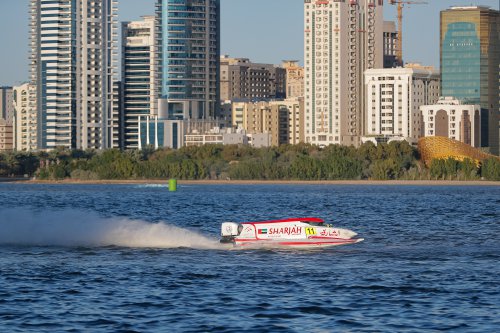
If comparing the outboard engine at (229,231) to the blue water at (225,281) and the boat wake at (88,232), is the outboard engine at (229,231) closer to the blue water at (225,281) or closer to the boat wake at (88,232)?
the blue water at (225,281)

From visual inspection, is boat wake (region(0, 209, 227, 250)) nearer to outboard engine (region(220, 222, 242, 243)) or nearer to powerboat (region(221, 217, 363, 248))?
outboard engine (region(220, 222, 242, 243))

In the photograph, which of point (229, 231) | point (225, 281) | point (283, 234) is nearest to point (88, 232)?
point (229, 231)

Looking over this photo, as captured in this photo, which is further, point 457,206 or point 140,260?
point 457,206

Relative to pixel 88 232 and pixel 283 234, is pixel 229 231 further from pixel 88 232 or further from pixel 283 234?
pixel 88 232

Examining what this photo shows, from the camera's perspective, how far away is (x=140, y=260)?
2466 inches

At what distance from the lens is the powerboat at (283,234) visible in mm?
65688

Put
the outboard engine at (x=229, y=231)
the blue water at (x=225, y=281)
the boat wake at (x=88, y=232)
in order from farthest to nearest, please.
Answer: the boat wake at (x=88, y=232) < the outboard engine at (x=229, y=231) < the blue water at (x=225, y=281)

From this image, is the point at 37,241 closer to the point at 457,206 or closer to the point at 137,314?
the point at 137,314

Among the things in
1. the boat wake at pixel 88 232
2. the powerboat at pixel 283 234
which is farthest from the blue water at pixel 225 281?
the powerboat at pixel 283 234

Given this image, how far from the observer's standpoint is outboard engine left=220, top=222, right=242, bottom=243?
6562 centimetres

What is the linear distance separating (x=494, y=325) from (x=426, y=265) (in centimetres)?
1883

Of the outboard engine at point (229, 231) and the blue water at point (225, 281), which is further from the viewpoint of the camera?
the outboard engine at point (229, 231)

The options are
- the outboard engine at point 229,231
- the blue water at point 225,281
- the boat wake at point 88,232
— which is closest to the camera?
the blue water at point 225,281

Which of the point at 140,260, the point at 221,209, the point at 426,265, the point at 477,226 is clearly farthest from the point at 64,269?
the point at 221,209
